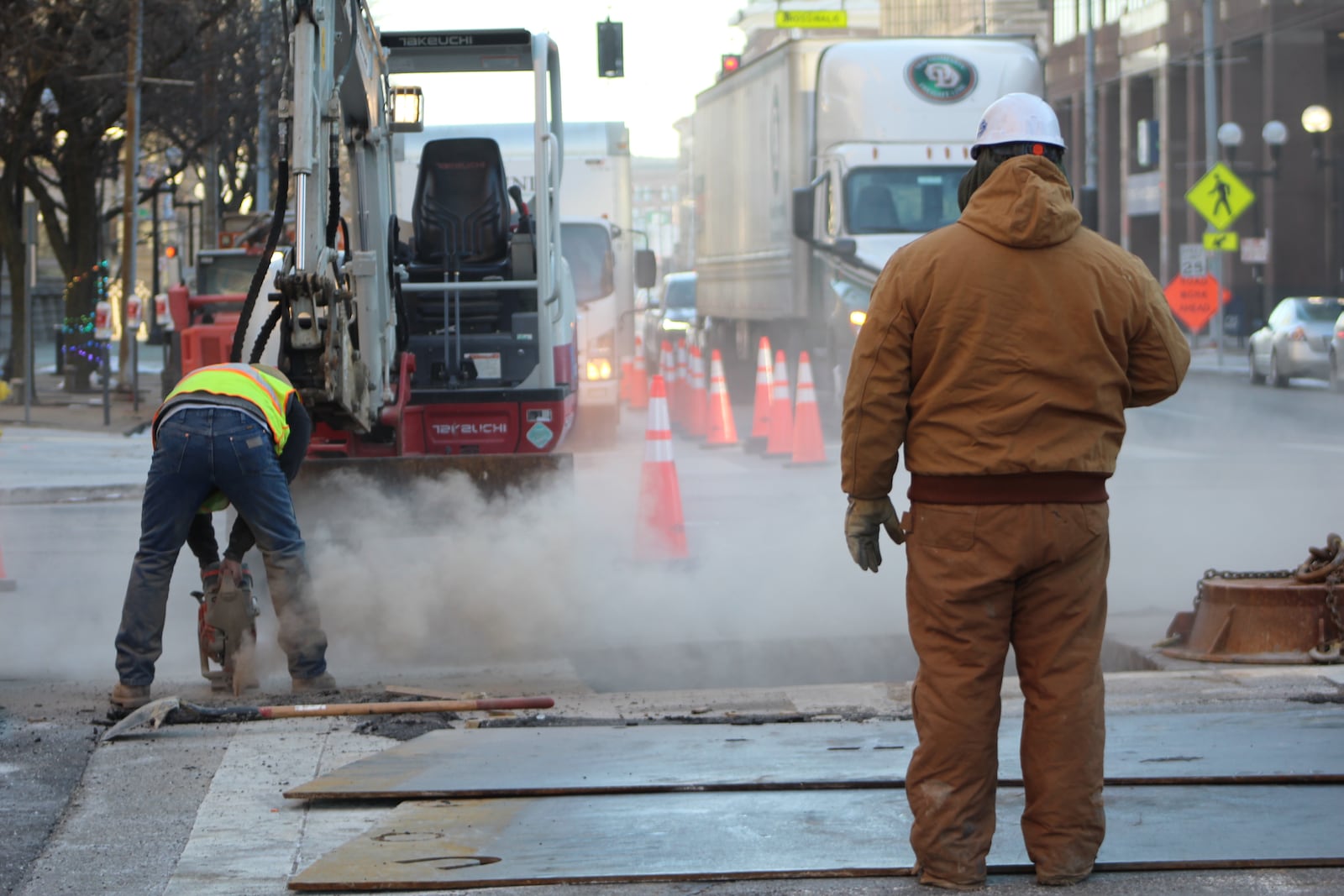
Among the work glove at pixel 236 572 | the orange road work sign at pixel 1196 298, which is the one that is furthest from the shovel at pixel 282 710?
the orange road work sign at pixel 1196 298

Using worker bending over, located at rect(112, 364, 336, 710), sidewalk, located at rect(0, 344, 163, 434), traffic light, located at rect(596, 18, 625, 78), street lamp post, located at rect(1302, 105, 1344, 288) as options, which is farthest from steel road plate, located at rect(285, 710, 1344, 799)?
street lamp post, located at rect(1302, 105, 1344, 288)

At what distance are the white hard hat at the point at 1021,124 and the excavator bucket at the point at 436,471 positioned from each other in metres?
5.03

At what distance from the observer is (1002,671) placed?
3969mm

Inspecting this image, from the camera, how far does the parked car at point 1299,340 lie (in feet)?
87.0

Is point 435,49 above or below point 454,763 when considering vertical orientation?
above

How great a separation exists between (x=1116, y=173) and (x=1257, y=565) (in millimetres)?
45579

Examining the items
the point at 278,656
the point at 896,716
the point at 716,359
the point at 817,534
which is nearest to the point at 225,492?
the point at 278,656

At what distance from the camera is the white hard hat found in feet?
13.2

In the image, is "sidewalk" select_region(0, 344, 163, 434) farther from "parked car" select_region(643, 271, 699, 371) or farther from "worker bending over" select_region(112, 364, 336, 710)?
"worker bending over" select_region(112, 364, 336, 710)

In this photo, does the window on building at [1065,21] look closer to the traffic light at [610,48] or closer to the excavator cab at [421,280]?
the traffic light at [610,48]

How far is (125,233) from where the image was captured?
2806cm

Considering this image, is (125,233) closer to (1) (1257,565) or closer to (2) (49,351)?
(1) (1257,565)

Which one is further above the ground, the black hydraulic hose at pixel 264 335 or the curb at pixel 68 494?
the black hydraulic hose at pixel 264 335

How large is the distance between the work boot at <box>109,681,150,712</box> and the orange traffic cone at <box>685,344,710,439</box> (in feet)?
44.1
